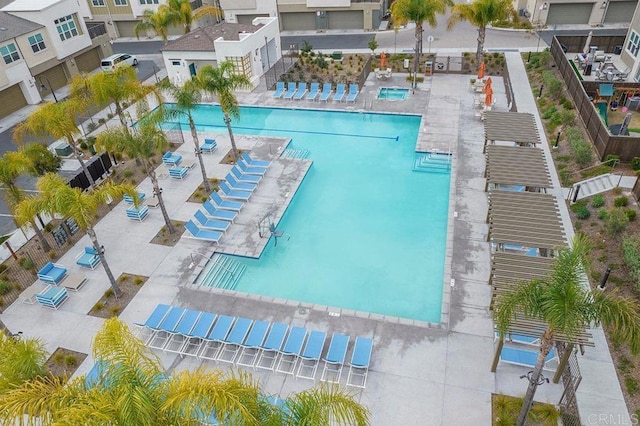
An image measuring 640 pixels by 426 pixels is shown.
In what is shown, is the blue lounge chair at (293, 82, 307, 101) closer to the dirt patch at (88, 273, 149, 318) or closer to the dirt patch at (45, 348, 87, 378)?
the dirt patch at (88, 273, 149, 318)

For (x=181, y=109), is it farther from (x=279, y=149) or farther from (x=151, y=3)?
(x=151, y=3)

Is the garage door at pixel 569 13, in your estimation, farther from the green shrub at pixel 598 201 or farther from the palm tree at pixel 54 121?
the palm tree at pixel 54 121

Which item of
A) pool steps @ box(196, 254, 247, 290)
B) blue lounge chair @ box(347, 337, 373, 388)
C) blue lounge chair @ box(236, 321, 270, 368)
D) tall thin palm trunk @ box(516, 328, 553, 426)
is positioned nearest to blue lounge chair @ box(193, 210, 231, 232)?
pool steps @ box(196, 254, 247, 290)

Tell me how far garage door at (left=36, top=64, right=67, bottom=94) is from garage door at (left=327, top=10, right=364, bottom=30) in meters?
25.6

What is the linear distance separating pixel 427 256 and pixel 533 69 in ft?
71.9

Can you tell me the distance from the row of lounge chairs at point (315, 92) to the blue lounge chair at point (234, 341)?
65.6 feet

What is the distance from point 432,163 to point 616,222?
364 inches

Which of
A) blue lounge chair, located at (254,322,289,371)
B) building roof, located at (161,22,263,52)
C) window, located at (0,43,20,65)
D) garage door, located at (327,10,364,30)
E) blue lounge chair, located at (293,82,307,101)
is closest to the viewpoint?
blue lounge chair, located at (254,322,289,371)

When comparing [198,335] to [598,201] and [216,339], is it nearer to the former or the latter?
[216,339]

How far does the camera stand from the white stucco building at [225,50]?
3178 centimetres

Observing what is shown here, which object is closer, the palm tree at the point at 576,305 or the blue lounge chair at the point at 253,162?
the palm tree at the point at 576,305

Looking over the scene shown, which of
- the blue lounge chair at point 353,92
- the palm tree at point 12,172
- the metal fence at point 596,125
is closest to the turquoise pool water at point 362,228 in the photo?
the blue lounge chair at point 353,92

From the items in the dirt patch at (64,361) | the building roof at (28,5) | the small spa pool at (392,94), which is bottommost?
the dirt patch at (64,361)

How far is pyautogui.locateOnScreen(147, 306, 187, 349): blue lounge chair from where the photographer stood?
1429 cm
